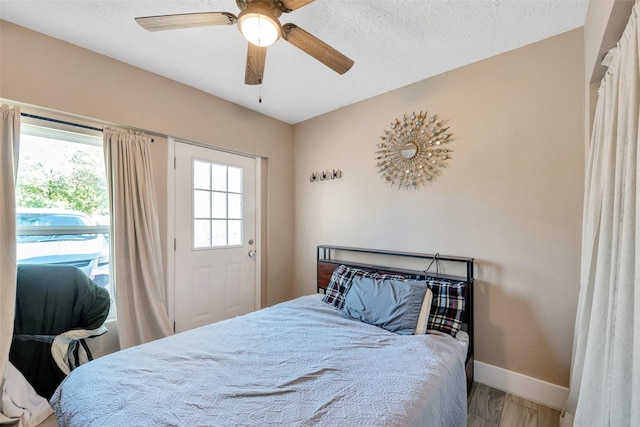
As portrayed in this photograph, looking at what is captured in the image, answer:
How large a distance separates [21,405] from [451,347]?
2.63 m

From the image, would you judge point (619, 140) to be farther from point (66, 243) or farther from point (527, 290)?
point (66, 243)

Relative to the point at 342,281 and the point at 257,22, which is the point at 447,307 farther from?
the point at 257,22

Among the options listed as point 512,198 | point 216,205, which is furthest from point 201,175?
point 512,198

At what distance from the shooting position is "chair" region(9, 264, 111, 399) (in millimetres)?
1790

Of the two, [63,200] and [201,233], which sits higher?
[63,200]

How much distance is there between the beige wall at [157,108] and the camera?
181 cm

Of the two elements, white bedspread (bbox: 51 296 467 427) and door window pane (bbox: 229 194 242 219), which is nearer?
white bedspread (bbox: 51 296 467 427)

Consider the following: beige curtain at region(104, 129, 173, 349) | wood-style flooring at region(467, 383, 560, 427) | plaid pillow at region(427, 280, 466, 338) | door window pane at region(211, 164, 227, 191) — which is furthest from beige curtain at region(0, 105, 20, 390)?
wood-style flooring at region(467, 383, 560, 427)

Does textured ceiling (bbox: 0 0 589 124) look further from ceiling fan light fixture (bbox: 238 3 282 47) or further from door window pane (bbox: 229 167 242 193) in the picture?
door window pane (bbox: 229 167 242 193)

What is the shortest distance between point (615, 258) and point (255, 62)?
1949mm

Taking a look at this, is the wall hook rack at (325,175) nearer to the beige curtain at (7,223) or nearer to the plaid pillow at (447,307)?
the plaid pillow at (447,307)

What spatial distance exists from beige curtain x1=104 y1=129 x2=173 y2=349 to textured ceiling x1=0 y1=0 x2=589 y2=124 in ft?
2.24

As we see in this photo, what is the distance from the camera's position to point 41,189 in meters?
1.96

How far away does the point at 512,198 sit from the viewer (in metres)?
1.98
